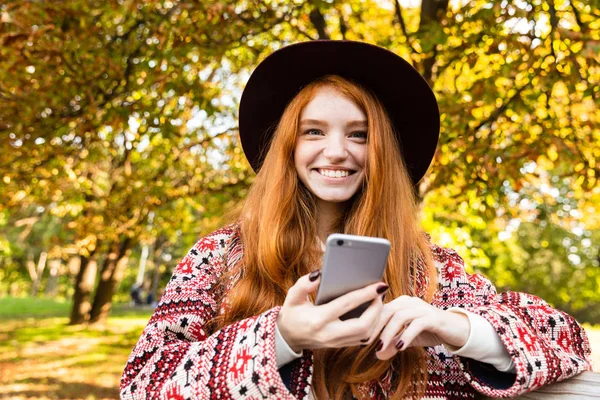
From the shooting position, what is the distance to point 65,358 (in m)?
9.77

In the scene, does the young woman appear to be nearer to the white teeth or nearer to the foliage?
the white teeth

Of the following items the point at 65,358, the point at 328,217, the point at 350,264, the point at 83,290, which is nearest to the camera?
the point at 350,264

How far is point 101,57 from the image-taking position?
436cm

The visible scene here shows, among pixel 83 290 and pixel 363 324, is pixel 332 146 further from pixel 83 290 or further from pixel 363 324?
pixel 83 290

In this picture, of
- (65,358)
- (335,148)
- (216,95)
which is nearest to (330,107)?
(335,148)

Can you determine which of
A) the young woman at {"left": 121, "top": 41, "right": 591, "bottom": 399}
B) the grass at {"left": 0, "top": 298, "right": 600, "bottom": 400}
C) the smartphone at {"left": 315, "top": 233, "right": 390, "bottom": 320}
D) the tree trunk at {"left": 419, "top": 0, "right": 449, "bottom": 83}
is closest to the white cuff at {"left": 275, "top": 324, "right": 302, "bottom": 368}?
the young woman at {"left": 121, "top": 41, "right": 591, "bottom": 399}

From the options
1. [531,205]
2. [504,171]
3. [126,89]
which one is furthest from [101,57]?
[531,205]

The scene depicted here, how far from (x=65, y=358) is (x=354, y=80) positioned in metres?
9.50

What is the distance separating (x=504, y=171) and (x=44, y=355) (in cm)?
918

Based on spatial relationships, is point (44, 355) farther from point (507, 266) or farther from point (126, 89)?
point (507, 266)

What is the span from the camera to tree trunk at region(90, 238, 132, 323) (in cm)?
1169

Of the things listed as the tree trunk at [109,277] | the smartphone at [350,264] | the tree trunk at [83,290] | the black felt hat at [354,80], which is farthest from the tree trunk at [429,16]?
the tree trunk at [83,290]

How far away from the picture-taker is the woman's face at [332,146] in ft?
6.21

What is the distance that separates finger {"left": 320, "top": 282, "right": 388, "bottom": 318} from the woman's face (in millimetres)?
685
